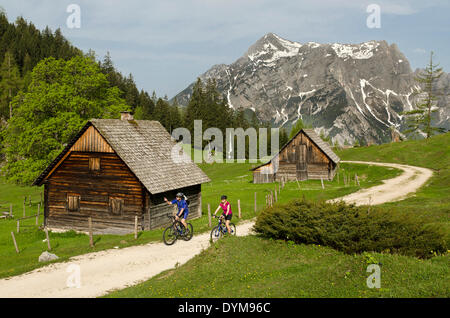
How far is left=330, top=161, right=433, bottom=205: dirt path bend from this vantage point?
107ft

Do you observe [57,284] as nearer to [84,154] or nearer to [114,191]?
[114,191]

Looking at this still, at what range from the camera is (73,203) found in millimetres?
27375

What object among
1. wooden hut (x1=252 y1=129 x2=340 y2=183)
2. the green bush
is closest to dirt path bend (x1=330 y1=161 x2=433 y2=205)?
wooden hut (x1=252 y1=129 x2=340 y2=183)

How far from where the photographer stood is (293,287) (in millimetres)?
10711

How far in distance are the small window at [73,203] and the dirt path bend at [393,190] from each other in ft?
68.4

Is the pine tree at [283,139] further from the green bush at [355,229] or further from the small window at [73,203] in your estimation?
the green bush at [355,229]

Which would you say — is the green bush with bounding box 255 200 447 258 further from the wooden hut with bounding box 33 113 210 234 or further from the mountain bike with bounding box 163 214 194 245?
the wooden hut with bounding box 33 113 210 234

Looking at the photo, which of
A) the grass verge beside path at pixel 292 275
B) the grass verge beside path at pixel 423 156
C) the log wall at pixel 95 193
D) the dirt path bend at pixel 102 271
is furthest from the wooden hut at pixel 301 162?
the grass verge beside path at pixel 292 275

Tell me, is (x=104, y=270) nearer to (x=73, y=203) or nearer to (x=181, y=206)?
(x=181, y=206)

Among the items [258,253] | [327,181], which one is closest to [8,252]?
[258,253]

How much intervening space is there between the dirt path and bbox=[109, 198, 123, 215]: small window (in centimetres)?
645

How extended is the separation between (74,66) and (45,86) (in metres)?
4.59

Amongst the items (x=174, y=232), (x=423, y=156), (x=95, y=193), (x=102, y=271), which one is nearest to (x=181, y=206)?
(x=174, y=232)

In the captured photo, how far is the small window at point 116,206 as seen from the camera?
25.8m
